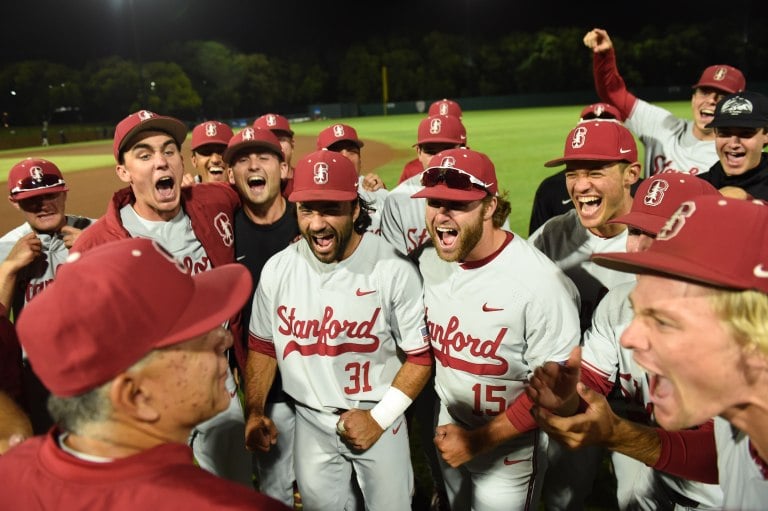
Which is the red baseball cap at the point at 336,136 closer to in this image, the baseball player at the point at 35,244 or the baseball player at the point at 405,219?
the baseball player at the point at 405,219

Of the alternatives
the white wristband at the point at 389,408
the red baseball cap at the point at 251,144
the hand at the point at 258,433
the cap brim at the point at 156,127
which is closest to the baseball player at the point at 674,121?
the red baseball cap at the point at 251,144

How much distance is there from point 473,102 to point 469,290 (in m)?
62.2

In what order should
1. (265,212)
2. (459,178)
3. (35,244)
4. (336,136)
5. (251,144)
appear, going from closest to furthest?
(459,178)
(35,244)
(265,212)
(251,144)
(336,136)

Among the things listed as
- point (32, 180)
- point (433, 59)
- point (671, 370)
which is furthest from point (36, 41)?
point (671, 370)

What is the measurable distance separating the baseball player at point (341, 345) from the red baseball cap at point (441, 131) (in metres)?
2.42

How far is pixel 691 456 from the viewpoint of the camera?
7.41ft

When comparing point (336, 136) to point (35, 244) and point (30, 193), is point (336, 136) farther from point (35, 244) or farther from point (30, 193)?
point (35, 244)

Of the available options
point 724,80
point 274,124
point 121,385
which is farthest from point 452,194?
point 724,80

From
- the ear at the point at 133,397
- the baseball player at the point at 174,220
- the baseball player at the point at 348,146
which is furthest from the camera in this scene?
the baseball player at the point at 348,146

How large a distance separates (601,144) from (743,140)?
6.67ft

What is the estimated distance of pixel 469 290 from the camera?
3.13 metres

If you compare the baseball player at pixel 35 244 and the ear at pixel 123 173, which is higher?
the ear at pixel 123 173

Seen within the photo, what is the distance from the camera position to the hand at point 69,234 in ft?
13.7

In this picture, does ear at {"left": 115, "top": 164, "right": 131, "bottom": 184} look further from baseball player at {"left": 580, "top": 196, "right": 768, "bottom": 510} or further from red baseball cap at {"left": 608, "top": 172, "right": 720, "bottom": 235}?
baseball player at {"left": 580, "top": 196, "right": 768, "bottom": 510}
